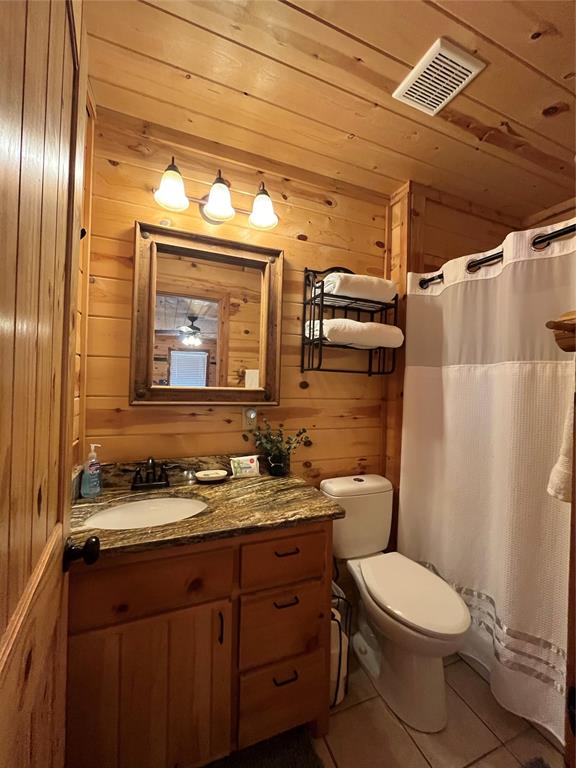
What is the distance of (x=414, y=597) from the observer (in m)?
1.25

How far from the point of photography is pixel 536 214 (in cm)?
198

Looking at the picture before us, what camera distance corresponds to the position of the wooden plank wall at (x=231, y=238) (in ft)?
4.33

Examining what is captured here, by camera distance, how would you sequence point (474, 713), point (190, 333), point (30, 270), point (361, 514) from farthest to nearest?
point (361, 514) → point (190, 333) → point (474, 713) → point (30, 270)

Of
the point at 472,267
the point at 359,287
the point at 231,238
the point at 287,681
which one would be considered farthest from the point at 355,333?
the point at 287,681

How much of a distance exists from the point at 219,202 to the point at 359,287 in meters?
0.72

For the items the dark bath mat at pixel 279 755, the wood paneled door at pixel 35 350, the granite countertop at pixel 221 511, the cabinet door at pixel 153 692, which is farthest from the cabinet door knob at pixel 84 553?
the dark bath mat at pixel 279 755

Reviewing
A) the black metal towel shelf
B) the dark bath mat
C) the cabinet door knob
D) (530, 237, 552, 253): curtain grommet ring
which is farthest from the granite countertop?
(530, 237, 552, 253): curtain grommet ring

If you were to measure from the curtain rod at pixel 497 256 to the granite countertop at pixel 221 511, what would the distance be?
1223 millimetres

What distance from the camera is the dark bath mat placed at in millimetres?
1076

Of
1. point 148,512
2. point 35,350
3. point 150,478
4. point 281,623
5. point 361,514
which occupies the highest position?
point 35,350

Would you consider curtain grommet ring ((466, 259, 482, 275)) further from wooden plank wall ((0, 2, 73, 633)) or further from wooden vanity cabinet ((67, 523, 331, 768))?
wooden plank wall ((0, 2, 73, 633))

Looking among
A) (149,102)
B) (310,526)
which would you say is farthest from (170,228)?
(310,526)

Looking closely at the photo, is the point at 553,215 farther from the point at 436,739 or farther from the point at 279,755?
the point at 279,755

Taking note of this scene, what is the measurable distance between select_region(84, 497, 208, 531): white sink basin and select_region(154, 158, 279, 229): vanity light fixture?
1.20 metres
